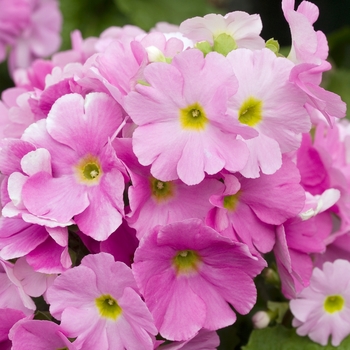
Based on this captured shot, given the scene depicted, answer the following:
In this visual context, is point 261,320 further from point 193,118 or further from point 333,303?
point 193,118

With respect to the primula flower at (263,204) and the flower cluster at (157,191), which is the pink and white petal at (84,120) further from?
the primula flower at (263,204)

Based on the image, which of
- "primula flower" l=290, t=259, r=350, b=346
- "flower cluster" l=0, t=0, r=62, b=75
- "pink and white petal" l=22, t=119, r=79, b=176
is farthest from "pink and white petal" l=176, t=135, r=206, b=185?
"flower cluster" l=0, t=0, r=62, b=75

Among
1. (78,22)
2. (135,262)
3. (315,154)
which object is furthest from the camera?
(78,22)

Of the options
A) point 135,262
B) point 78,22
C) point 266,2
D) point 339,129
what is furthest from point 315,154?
point 266,2

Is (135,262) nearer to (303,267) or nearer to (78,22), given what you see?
(303,267)

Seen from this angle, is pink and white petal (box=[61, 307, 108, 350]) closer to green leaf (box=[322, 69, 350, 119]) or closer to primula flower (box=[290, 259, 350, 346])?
primula flower (box=[290, 259, 350, 346])

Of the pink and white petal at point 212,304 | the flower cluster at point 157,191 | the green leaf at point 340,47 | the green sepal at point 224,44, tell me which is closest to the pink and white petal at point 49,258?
the flower cluster at point 157,191
